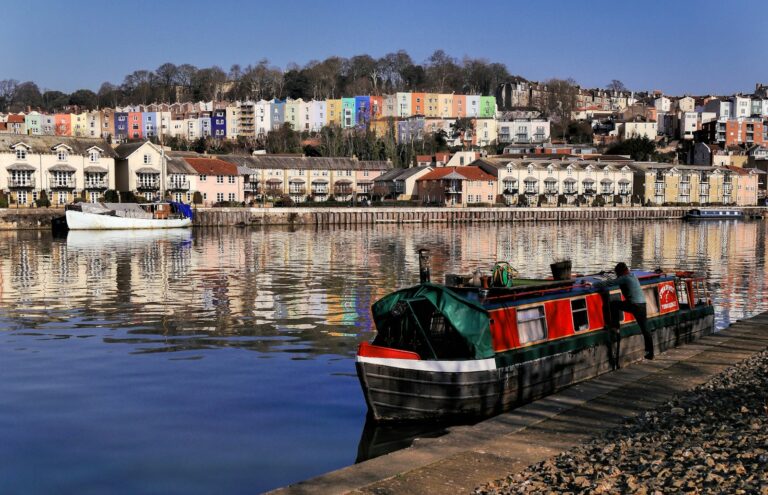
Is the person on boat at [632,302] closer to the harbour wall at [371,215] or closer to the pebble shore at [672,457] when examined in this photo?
the pebble shore at [672,457]

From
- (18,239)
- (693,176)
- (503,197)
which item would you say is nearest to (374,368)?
(18,239)

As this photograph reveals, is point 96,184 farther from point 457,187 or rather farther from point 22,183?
point 457,187

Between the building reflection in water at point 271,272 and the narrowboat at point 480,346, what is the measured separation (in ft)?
20.0

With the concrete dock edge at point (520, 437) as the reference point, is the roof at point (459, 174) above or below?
above

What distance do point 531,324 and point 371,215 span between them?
90.3 meters

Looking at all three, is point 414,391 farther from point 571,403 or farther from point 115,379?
point 115,379

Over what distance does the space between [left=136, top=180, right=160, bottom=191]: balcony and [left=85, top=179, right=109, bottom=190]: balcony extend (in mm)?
3821

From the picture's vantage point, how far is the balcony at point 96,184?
99750 millimetres

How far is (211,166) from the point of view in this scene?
363 ft

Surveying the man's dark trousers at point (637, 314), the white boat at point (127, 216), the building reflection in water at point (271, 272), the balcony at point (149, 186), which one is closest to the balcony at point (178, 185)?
the balcony at point (149, 186)

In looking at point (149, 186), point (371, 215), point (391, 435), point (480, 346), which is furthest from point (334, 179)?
point (391, 435)

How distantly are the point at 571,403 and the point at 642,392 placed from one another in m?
1.81

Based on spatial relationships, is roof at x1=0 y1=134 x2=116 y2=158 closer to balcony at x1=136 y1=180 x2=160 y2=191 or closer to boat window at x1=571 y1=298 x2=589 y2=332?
balcony at x1=136 y1=180 x2=160 y2=191

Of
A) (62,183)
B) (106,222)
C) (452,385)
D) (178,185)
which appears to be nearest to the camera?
(452,385)
